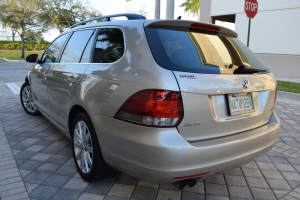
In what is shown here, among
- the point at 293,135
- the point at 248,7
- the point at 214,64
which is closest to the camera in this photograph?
the point at 214,64

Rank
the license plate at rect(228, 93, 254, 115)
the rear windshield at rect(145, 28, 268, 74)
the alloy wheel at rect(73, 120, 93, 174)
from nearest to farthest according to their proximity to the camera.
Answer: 1. the rear windshield at rect(145, 28, 268, 74)
2. the license plate at rect(228, 93, 254, 115)
3. the alloy wheel at rect(73, 120, 93, 174)

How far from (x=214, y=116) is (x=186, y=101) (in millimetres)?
308

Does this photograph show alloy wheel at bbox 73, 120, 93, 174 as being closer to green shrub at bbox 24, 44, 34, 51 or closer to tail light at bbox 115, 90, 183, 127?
tail light at bbox 115, 90, 183, 127

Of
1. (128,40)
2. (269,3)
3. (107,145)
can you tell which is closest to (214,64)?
(128,40)

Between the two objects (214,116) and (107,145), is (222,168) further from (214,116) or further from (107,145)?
(107,145)

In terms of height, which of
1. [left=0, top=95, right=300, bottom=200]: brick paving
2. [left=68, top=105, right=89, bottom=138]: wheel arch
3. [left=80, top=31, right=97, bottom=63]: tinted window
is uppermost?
[left=80, top=31, right=97, bottom=63]: tinted window

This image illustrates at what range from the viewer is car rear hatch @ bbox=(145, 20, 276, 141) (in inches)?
79.3

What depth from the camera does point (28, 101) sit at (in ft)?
17.3

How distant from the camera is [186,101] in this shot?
1973 millimetres

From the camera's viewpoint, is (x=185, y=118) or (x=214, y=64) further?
(x=214, y=64)

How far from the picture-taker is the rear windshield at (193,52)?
2072 mm

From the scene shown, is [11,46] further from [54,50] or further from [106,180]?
[106,180]

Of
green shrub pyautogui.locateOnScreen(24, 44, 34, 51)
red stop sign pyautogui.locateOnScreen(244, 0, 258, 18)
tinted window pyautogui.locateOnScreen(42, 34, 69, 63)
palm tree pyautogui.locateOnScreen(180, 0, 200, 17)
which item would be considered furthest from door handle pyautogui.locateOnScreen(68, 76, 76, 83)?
palm tree pyautogui.locateOnScreen(180, 0, 200, 17)

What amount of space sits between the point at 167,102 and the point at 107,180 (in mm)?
1338
